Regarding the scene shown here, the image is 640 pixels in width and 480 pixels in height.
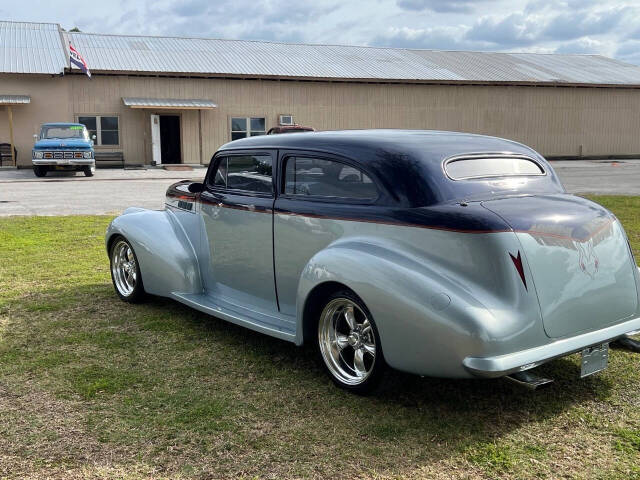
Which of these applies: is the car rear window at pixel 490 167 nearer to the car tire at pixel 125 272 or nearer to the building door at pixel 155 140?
the car tire at pixel 125 272

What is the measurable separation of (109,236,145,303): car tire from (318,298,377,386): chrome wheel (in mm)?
2521

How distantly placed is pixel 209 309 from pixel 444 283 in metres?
2.22

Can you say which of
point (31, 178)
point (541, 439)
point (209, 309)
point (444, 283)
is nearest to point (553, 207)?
point (444, 283)

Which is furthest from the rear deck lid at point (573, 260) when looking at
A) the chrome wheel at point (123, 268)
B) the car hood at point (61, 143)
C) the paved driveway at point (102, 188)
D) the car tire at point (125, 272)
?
the car hood at point (61, 143)

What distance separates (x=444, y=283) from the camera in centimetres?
364

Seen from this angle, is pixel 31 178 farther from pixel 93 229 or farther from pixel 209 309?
pixel 209 309

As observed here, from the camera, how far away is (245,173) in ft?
17.1

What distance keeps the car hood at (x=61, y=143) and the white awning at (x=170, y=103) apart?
5.25m

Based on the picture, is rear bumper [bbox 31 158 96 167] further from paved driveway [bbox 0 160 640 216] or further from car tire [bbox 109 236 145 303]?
car tire [bbox 109 236 145 303]

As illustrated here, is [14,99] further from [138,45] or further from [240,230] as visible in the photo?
[240,230]

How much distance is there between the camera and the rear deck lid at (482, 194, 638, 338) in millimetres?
3705

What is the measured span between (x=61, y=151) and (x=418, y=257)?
69.8ft

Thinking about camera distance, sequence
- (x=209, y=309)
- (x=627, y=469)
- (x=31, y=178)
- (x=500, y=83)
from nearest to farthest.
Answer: (x=627, y=469) < (x=209, y=309) < (x=31, y=178) < (x=500, y=83)

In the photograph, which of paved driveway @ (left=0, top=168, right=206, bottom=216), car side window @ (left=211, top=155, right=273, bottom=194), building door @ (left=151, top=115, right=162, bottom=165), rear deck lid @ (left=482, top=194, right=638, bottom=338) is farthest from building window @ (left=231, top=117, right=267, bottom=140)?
rear deck lid @ (left=482, top=194, right=638, bottom=338)
